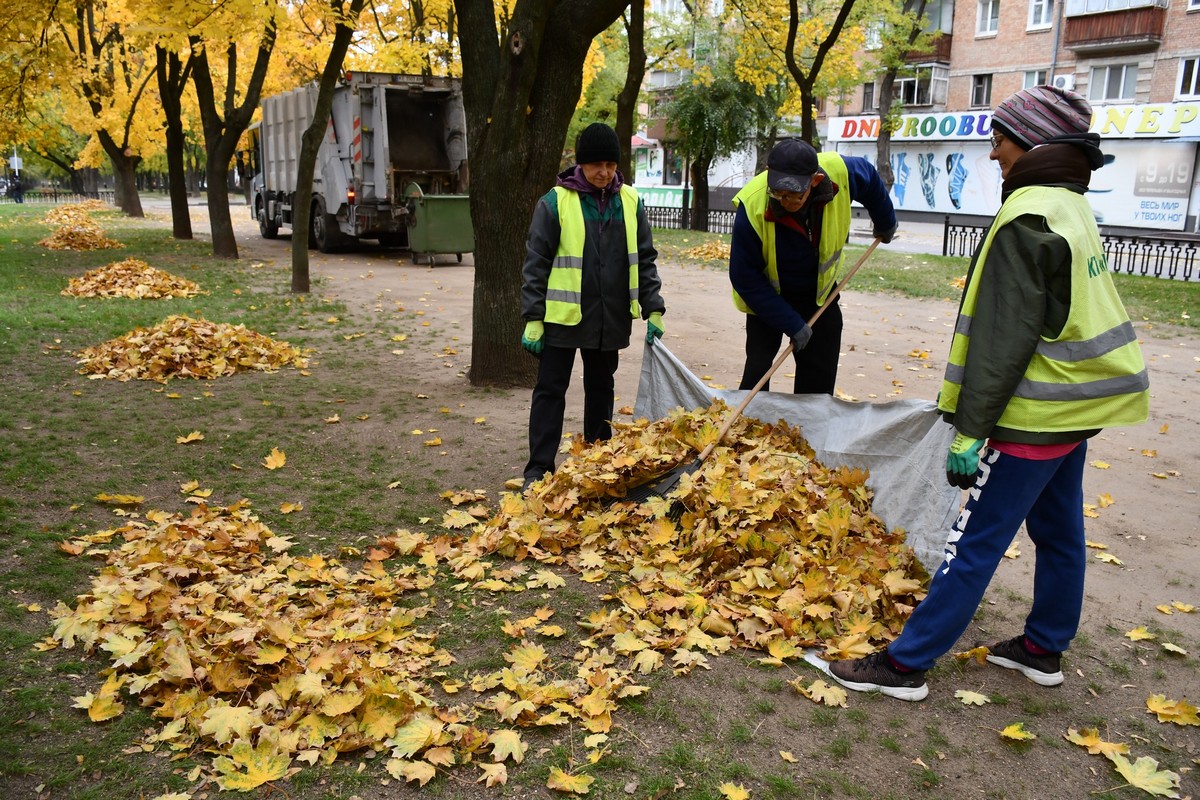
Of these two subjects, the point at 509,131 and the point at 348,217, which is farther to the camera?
the point at 348,217

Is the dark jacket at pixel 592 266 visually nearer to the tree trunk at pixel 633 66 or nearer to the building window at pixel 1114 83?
the tree trunk at pixel 633 66

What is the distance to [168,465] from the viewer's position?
18.3 feet

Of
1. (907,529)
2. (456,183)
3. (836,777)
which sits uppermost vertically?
(456,183)

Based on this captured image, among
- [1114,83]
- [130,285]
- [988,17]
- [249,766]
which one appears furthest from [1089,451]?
[988,17]

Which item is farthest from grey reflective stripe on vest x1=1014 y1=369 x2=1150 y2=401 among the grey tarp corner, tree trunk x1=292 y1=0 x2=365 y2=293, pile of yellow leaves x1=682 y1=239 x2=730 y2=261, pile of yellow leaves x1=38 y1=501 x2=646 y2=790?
pile of yellow leaves x1=682 y1=239 x2=730 y2=261

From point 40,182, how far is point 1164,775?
296ft

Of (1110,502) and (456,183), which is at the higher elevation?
(456,183)

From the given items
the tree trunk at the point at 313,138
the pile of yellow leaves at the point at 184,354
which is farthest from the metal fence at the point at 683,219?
the pile of yellow leaves at the point at 184,354

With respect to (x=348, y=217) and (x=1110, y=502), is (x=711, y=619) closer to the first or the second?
(x=1110, y=502)

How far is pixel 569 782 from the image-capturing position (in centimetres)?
267

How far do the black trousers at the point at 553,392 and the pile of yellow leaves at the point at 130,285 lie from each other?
326 inches

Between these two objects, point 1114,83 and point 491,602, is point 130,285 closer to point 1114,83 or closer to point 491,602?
point 491,602

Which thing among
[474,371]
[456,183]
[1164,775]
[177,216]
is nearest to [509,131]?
[474,371]

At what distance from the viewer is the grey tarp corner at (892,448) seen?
3.84 metres
